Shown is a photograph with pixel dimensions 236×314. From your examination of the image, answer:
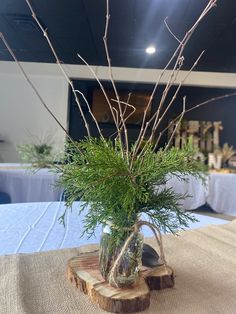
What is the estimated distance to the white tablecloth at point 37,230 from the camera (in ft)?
2.81

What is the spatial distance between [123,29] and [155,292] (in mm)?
3060

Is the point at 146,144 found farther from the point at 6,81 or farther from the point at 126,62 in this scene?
the point at 6,81

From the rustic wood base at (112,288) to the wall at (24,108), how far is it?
4.30 meters

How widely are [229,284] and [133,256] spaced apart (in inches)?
10.0

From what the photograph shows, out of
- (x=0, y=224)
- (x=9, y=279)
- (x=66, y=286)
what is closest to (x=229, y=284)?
(x=66, y=286)

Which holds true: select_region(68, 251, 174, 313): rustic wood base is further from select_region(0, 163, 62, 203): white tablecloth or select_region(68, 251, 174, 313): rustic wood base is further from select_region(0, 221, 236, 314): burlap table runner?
select_region(0, 163, 62, 203): white tablecloth

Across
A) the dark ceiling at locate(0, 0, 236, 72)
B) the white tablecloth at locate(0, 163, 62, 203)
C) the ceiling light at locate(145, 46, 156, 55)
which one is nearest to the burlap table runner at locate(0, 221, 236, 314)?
the white tablecloth at locate(0, 163, 62, 203)

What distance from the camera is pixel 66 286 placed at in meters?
0.56

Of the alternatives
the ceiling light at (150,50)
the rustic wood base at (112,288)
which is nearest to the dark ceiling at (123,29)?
the ceiling light at (150,50)

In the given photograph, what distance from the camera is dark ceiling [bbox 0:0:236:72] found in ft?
8.50

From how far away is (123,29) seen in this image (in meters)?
3.09

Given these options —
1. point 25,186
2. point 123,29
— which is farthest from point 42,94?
point 25,186

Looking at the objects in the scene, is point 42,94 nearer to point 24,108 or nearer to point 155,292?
point 24,108

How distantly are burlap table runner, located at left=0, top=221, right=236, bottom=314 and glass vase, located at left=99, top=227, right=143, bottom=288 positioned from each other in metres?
0.06
